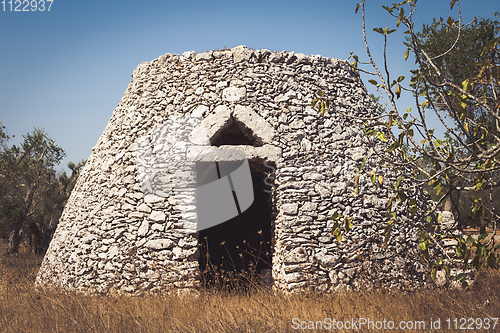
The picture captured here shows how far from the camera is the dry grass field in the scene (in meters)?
4.11

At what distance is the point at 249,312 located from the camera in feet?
14.9

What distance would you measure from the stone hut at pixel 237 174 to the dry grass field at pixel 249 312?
0.42m

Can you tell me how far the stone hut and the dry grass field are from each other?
424mm

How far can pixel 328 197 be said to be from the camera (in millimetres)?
6023

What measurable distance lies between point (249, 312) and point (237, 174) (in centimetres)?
340

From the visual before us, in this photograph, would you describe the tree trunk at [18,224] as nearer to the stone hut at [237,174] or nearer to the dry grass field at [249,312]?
the stone hut at [237,174]

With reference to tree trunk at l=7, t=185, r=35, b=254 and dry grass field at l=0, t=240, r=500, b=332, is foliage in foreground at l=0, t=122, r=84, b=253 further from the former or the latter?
dry grass field at l=0, t=240, r=500, b=332

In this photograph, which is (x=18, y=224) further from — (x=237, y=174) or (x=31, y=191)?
(x=237, y=174)

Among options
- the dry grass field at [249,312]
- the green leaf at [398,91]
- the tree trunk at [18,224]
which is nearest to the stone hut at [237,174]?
the dry grass field at [249,312]

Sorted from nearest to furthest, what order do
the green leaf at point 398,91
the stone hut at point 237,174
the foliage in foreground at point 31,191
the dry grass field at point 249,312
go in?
the green leaf at point 398,91
the dry grass field at point 249,312
the stone hut at point 237,174
the foliage in foreground at point 31,191

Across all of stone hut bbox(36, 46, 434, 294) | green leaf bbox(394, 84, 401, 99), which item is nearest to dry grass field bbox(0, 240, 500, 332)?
stone hut bbox(36, 46, 434, 294)

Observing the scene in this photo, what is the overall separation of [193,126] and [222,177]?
177 centimetres

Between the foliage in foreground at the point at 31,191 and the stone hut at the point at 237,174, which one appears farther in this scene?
the foliage in foreground at the point at 31,191

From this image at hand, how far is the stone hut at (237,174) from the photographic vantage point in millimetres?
5762
